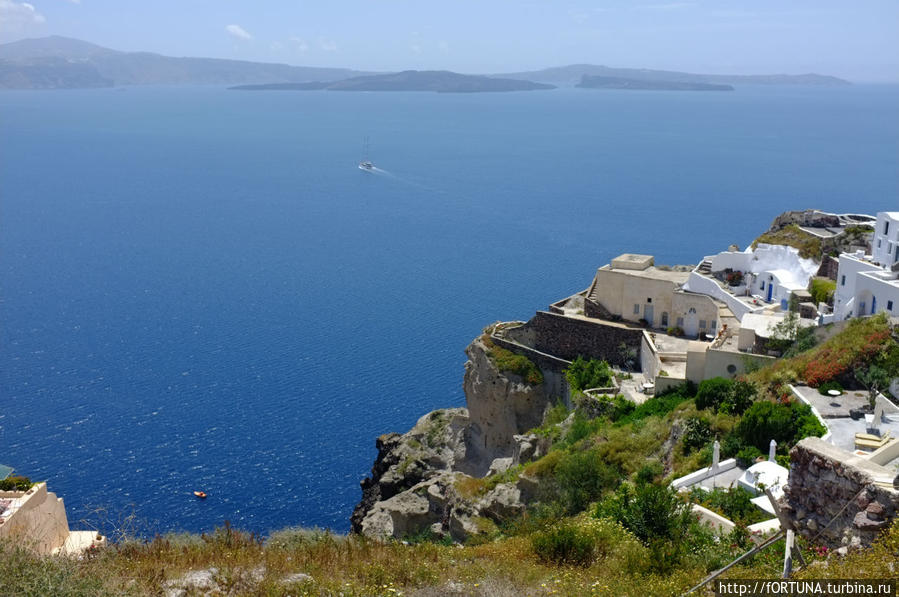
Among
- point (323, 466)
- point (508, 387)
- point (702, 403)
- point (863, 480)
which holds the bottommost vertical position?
point (323, 466)

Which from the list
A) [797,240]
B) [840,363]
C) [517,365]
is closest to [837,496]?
[840,363]

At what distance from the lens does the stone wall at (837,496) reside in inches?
421

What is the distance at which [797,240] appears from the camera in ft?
117

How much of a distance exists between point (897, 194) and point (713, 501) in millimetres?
88608

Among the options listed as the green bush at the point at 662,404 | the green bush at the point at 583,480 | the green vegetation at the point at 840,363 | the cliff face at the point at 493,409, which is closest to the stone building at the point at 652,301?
the cliff face at the point at 493,409

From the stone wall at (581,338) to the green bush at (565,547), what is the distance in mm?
16999

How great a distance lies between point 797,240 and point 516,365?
1487 centimetres

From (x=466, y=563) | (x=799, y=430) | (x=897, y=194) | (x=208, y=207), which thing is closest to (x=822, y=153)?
(x=897, y=194)

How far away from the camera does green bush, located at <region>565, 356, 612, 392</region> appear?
91.1 feet

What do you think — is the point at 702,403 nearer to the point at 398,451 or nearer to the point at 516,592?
Answer: the point at 516,592

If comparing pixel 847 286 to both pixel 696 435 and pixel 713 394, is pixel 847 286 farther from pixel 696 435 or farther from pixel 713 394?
pixel 696 435

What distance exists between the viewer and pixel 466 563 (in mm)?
12156

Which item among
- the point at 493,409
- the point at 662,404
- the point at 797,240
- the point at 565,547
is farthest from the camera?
the point at 797,240

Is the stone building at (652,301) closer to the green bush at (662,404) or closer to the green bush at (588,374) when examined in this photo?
the green bush at (588,374)
